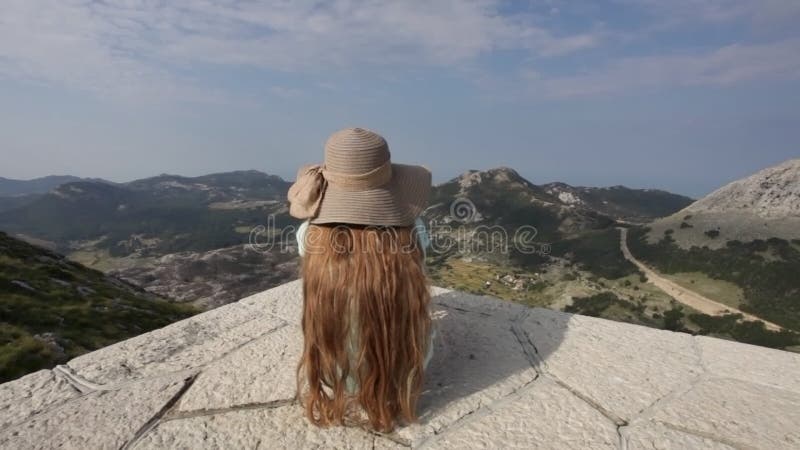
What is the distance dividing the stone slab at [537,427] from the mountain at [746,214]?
9721 cm

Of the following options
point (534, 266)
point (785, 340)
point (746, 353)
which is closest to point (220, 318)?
point (746, 353)

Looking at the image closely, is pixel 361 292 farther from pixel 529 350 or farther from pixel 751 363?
pixel 751 363

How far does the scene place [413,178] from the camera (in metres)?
3.11

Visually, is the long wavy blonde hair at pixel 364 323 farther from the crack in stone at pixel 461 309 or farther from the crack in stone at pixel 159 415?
the crack in stone at pixel 461 309

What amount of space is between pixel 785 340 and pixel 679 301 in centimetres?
1346

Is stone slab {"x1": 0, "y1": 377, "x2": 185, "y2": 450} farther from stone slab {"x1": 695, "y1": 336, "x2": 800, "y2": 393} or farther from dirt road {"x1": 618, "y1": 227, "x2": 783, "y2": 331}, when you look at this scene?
dirt road {"x1": 618, "y1": 227, "x2": 783, "y2": 331}

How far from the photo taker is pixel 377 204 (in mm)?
2846

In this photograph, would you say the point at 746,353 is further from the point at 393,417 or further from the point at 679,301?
the point at 679,301

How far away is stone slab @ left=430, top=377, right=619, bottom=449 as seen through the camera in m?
2.61

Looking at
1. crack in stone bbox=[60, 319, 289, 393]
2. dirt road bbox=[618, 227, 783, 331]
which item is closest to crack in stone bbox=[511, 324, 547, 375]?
crack in stone bbox=[60, 319, 289, 393]

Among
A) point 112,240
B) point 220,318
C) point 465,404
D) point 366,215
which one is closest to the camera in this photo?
point 366,215

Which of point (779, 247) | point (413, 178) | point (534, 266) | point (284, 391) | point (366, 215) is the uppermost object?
point (413, 178)

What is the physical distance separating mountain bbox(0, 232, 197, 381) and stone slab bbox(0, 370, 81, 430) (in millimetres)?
11156

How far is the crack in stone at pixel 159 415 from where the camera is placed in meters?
2.59
